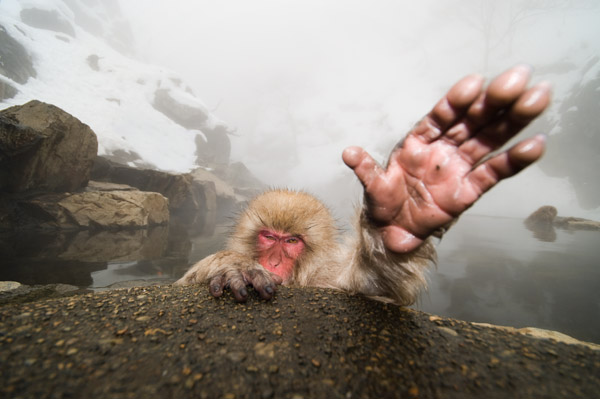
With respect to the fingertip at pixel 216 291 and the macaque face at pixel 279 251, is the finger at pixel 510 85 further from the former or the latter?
the macaque face at pixel 279 251

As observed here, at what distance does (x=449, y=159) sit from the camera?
1.04 meters

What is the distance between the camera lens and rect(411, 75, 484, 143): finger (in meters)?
0.94

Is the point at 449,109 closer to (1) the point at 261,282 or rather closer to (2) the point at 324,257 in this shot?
(1) the point at 261,282

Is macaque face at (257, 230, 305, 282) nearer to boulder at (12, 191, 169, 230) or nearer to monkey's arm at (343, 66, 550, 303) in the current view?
monkey's arm at (343, 66, 550, 303)

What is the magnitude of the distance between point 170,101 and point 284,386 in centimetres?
3875

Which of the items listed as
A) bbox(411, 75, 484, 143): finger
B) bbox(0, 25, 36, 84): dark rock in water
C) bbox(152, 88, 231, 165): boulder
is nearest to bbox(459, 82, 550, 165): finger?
bbox(411, 75, 484, 143): finger

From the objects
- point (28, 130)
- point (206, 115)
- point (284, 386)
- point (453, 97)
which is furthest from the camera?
point (206, 115)

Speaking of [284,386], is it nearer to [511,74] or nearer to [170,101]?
[511,74]

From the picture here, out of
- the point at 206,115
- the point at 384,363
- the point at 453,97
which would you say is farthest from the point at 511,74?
the point at 206,115

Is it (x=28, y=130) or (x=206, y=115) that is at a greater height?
(x=206, y=115)

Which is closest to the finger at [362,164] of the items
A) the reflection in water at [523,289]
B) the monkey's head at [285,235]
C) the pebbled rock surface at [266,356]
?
the pebbled rock surface at [266,356]

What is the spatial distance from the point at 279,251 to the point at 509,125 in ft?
5.71

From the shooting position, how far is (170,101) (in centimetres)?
3228

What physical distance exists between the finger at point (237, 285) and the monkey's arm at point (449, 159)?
78 cm
